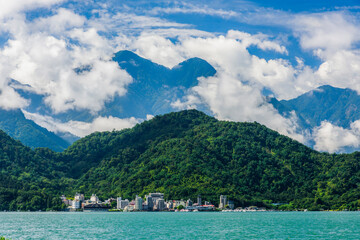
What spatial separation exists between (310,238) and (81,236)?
45593 millimetres

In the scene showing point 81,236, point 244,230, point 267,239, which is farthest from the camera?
point 244,230

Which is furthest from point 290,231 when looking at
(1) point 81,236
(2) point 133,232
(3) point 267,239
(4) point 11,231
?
(4) point 11,231

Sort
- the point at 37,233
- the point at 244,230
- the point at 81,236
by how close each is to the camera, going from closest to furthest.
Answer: the point at 81,236, the point at 37,233, the point at 244,230

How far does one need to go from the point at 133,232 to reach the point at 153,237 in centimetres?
1280

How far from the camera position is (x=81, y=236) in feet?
335

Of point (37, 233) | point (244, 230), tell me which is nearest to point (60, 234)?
point (37, 233)

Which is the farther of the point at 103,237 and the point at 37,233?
the point at 37,233

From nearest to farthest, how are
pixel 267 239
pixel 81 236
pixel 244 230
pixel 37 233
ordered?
pixel 267 239, pixel 81 236, pixel 37 233, pixel 244 230

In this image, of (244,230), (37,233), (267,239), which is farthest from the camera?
(244,230)

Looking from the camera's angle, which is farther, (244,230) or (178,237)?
(244,230)

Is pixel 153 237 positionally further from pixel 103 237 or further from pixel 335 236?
pixel 335 236

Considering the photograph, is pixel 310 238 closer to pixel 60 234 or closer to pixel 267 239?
pixel 267 239

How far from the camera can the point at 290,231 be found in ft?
366

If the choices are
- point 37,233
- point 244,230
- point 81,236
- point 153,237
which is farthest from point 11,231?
point 244,230
